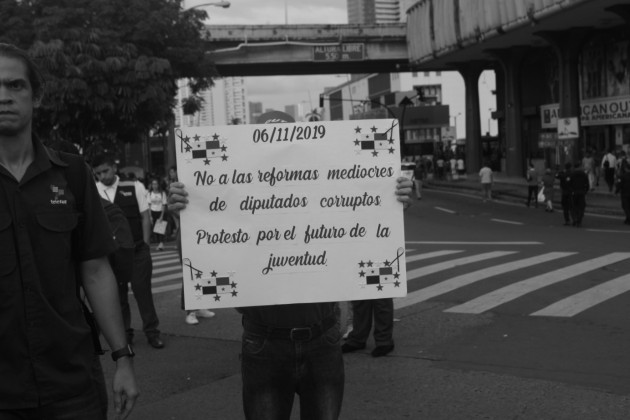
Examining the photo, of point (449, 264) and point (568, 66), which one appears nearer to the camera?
A: point (449, 264)

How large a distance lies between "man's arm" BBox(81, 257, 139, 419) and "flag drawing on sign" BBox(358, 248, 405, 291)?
121 cm

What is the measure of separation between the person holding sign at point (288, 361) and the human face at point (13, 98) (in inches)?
38.8

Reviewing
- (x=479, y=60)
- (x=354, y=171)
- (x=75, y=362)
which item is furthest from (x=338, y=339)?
(x=479, y=60)

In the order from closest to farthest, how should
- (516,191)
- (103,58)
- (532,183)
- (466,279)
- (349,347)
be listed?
(349,347) → (466,279) → (532,183) → (103,58) → (516,191)

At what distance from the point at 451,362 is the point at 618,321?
2.56 m

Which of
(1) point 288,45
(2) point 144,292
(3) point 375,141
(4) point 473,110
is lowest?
(2) point 144,292

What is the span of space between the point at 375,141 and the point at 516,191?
33.5m

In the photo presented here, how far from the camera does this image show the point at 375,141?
3873mm

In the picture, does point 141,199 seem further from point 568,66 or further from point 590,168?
point 568,66

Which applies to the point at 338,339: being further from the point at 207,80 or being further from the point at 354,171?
the point at 207,80

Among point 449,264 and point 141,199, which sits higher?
point 141,199

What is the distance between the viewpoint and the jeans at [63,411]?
2.75 m

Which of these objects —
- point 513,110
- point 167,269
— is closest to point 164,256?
point 167,269

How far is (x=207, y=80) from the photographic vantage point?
3497 cm
